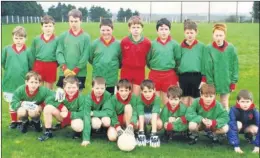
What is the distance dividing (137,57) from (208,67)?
3.83 feet

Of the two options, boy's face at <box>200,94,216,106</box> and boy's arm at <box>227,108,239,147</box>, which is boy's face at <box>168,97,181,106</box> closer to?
boy's face at <box>200,94,216,106</box>

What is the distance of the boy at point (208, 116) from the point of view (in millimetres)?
6645

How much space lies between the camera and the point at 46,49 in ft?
24.6

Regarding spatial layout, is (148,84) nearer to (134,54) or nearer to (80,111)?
(134,54)

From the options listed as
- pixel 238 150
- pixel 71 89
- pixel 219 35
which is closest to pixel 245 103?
pixel 238 150

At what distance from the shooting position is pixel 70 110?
693 centimetres

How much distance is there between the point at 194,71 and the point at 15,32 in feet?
10.0

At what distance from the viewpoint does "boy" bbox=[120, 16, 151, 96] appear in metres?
7.26

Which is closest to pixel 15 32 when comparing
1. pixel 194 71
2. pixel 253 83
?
pixel 194 71

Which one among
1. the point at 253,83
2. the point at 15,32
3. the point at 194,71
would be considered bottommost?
the point at 253,83

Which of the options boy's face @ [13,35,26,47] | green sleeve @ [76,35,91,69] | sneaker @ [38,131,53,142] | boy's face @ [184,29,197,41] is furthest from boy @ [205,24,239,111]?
boy's face @ [13,35,26,47]

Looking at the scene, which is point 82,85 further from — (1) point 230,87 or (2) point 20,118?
(1) point 230,87

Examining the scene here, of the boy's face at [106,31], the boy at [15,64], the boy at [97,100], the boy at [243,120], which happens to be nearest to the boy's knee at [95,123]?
the boy at [97,100]

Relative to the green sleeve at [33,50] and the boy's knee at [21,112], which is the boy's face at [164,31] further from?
the boy's knee at [21,112]
